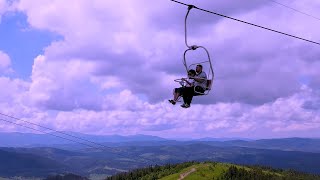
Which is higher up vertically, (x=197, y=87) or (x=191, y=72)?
(x=191, y=72)

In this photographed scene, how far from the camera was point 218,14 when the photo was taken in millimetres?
20812

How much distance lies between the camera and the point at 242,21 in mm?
20672

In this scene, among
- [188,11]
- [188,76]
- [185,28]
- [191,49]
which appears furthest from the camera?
[188,76]

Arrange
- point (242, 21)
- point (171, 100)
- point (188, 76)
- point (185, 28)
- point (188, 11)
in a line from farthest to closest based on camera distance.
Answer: point (171, 100) < point (188, 76) < point (185, 28) < point (188, 11) < point (242, 21)

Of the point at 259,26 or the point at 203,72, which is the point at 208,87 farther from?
the point at 259,26

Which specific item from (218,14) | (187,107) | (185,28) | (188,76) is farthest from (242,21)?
(187,107)

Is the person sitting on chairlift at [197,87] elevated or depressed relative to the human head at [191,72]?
depressed

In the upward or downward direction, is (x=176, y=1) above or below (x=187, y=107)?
above

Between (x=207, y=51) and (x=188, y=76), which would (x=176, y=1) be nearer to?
(x=207, y=51)

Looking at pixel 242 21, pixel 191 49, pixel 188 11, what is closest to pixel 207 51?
pixel 191 49

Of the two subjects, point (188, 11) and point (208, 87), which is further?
point (208, 87)

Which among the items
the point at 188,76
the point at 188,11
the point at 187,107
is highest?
the point at 188,11

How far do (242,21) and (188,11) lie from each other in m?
3.44

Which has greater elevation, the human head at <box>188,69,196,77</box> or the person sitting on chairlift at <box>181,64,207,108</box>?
the human head at <box>188,69,196,77</box>
